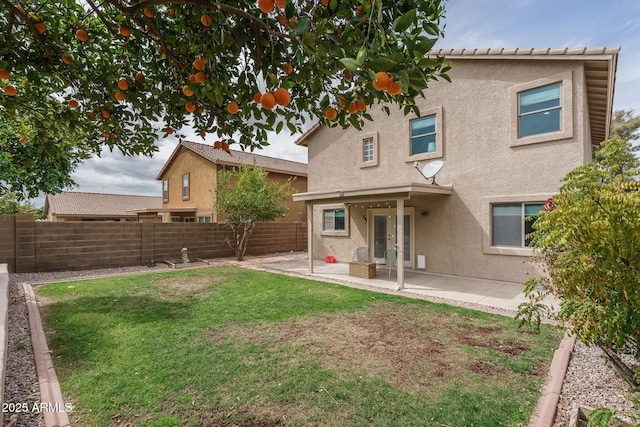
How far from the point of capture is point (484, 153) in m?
9.15

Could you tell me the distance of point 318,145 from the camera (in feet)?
46.3

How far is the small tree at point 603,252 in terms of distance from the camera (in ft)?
7.21

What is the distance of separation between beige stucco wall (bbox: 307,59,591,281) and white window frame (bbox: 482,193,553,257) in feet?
0.09

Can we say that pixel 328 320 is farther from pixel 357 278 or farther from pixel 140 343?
pixel 357 278

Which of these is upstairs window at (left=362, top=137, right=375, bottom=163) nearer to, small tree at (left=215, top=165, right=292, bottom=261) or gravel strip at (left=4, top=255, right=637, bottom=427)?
small tree at (left=215, top=165, right=292, bottom=261)

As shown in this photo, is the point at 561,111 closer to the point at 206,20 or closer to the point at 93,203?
the point at 206,20

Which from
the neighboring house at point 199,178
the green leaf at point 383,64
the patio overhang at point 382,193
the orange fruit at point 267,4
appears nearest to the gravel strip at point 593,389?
the green leaf at point 383,64

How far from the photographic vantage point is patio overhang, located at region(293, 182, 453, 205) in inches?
328

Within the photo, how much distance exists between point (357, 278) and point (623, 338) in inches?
302

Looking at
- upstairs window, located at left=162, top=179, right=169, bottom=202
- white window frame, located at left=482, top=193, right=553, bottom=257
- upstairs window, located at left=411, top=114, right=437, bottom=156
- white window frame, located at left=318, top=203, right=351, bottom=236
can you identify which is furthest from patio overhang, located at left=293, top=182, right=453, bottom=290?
upstairs window, located at left=162, top=179, right=169, bottom=202

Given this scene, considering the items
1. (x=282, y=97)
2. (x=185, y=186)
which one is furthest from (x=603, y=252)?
(x=185, y=186)

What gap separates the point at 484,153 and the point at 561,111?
6.70 ft

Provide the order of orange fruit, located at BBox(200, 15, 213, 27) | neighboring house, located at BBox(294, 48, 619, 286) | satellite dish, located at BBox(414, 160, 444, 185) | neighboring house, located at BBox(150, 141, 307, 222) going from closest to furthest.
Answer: orange fruit, located at BBox(200, 15, 213, 27)
neighboring house, located at BBox(294, 48, 619, 286)
satellite dish, located at BBox(414, 160, 444, 185)
neighboring house, located at BBox(150, 141, 307, 222)

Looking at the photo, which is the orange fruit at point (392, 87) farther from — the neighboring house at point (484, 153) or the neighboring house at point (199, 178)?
the neighboring house at point (199, 178)
